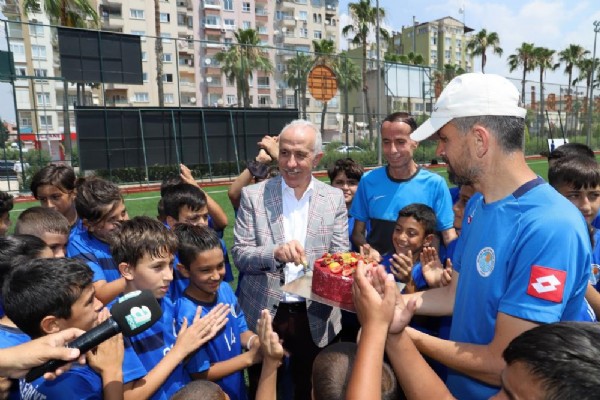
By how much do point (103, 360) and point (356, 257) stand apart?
5.57 feet

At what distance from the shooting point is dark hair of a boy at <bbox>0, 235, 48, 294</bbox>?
2.65 meters

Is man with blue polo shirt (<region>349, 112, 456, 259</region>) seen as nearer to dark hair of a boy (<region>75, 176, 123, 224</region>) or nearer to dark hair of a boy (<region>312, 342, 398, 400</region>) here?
dark hair of a boy (<region>312, 342, 398, 400</region>)

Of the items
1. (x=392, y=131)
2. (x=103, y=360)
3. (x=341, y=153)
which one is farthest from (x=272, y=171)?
(x=341, y=153)

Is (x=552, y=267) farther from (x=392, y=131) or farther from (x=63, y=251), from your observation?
(x=63, y=251)

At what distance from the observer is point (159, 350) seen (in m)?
2.54

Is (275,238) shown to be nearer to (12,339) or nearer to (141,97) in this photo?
(12,339)

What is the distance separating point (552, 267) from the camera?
1.61 metres

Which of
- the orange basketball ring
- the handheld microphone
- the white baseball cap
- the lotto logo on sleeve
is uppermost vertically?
the orange basketball ring

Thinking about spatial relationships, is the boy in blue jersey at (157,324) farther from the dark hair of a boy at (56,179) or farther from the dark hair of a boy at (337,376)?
the dark hair of a boy at (56,179)

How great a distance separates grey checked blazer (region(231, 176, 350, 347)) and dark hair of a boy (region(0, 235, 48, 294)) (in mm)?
1284

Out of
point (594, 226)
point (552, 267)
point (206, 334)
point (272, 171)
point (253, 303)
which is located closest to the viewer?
point (552, 267)

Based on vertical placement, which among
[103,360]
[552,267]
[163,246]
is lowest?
[103,360]

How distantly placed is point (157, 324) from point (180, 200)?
5.38 feet

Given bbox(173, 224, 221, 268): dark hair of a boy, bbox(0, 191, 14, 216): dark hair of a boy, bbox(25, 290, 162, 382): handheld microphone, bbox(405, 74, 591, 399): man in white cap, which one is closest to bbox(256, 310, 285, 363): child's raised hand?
bbox(25, 290, 162, 382): handheld microphone
